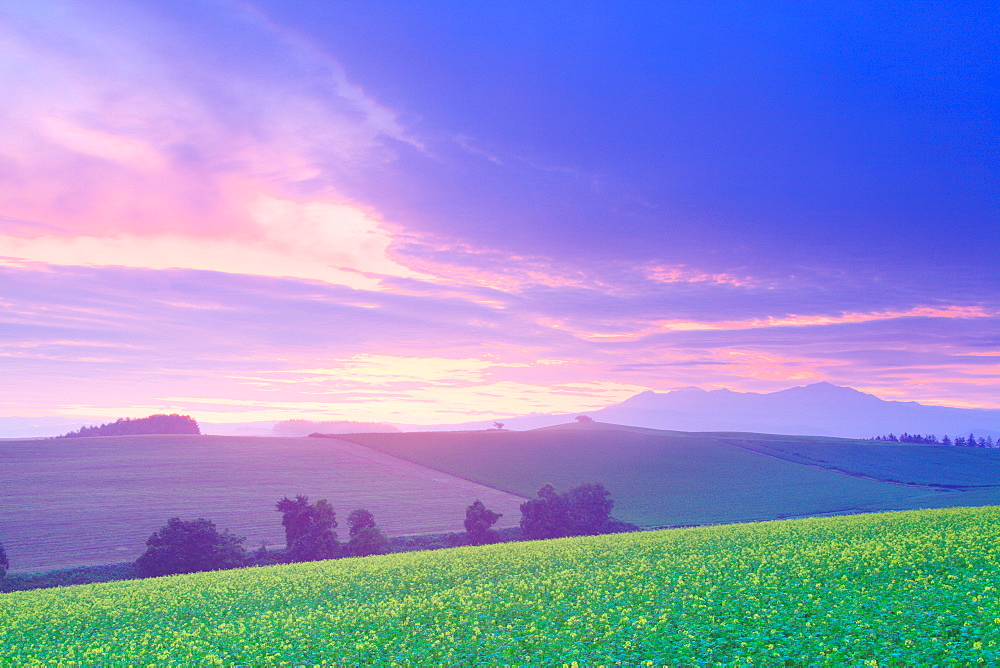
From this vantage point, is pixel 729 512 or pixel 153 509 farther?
pixel 729 512

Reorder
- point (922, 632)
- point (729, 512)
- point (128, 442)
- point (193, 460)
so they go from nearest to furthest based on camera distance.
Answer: point (922, 632), point (729, 512), point (193, 460), point (128, 442)

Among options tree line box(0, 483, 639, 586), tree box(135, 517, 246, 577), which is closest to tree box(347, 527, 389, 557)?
tree line box(0, 483, 639, 586)

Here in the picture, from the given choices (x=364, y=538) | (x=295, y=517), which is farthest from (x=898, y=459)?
(x=295, y=517)

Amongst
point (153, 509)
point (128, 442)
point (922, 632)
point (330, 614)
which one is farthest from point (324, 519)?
point (128, 442)

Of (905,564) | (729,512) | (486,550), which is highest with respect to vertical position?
(905,564)

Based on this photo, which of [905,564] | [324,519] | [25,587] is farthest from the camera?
Answer: [324,519]

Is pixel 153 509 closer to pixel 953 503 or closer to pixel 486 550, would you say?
pixel 486 550

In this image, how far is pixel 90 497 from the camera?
237 ft

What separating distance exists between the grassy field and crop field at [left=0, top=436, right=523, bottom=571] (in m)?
12.0

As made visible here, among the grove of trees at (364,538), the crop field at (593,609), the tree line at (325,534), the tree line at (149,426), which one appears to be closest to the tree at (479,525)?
the tree line at (325,534)

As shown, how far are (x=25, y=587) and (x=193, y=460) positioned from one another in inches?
2217

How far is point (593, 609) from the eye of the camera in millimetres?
18578

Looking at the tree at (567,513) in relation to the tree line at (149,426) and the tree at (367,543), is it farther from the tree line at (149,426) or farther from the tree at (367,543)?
the tree line at (149,426)

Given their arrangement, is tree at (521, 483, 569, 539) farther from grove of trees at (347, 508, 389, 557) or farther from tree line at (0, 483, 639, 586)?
grove of trees at (347, 508, 389, 557)
